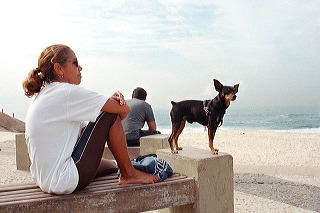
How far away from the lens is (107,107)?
9.28ft

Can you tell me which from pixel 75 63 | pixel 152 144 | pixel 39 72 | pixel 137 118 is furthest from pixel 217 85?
pixel 137 118

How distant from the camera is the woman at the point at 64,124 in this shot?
2.78m

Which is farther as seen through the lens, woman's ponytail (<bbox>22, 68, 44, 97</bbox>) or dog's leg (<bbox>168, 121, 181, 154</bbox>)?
dog's leg (<bbox>168, 121, 181, 154</bbox>)

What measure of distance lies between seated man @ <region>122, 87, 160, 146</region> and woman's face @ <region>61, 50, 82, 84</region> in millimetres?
3287

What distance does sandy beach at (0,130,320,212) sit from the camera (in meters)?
5.22

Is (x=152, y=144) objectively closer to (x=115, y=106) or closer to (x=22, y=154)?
(x=22, y=154)

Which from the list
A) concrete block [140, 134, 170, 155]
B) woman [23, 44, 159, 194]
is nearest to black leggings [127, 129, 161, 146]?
concrete block [140, 134, 170, 155]

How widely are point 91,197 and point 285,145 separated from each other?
10921 millimetres

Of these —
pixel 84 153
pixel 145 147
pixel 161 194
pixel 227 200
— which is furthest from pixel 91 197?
pixel 145 147

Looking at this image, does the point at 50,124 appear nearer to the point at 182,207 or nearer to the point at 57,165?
the point at 57,165

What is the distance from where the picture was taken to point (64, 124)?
9.27 feet

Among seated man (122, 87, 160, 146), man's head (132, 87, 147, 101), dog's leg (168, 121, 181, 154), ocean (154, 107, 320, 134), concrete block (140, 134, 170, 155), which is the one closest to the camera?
dog's leg (168, 121, 181, 154)

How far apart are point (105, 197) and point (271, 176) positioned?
484cm

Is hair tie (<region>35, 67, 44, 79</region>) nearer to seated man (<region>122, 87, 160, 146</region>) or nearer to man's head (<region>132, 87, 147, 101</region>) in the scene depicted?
seated man (<region>122, 87, 160, 146</region>)
